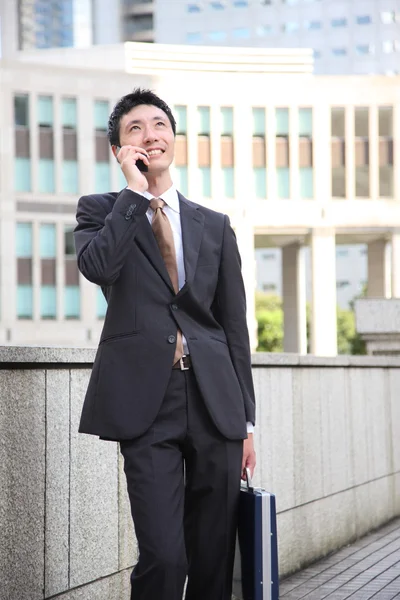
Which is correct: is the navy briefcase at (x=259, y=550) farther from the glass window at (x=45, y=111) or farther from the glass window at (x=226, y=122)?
the glass window at (x=226, y=122)

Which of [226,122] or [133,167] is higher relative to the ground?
[226,122]

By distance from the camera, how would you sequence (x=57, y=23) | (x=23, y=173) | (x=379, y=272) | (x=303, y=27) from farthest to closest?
(x=57, y=23) → (x=303, y=27) → (x=379, y=272) → (x=23, y=173)

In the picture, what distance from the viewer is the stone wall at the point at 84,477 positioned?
4.25 metres

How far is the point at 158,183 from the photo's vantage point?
3.71 metres

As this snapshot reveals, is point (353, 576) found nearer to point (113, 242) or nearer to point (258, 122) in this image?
point (113, 242)

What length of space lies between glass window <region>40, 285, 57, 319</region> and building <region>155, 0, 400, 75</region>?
85.0m

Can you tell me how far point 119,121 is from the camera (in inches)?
148

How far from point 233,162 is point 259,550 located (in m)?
59.2

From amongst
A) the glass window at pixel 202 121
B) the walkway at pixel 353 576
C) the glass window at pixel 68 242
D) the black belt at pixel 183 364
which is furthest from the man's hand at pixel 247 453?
the glass window at pixel 202 121

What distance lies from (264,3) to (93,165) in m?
89.2

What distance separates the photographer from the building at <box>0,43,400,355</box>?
190 feet

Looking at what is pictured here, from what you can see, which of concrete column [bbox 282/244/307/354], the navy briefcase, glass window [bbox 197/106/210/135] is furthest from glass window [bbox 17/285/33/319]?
the navy briefcase

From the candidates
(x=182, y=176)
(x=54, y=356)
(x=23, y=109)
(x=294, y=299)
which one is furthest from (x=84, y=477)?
(x=294, y=299)

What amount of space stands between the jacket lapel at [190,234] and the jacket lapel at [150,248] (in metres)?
0.08
